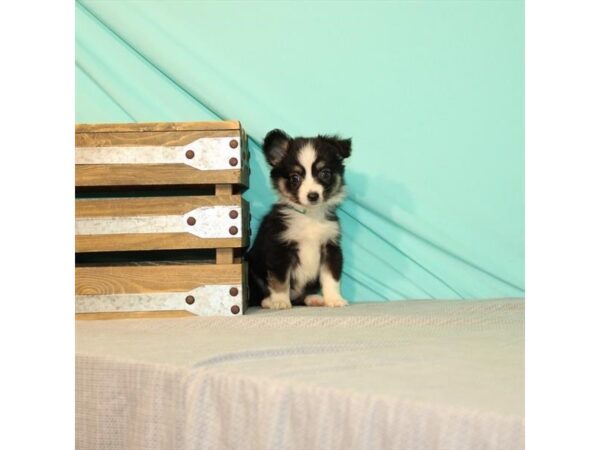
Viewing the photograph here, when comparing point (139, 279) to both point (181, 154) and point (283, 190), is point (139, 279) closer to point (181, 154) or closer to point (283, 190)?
point (181, 154)

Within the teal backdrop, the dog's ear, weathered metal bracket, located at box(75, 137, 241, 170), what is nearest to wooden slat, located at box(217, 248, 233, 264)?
weathered metal bracket, located at box(75, 137, 241, 170)

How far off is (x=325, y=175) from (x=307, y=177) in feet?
0.31

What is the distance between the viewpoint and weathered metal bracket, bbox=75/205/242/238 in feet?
8.59

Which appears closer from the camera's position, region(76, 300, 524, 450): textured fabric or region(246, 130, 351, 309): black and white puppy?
region(76, 300, 524, 450): textured fabric

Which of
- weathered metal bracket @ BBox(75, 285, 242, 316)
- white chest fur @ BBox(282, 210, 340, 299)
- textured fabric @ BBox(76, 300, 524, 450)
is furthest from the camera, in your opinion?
white chest fur @ BBox(282, 210, 340, 299)

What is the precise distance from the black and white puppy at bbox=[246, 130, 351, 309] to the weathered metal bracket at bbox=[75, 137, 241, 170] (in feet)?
1.25

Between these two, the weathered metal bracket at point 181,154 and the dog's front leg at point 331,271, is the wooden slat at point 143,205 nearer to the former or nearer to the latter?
the weathered metal bracket at point 181,154

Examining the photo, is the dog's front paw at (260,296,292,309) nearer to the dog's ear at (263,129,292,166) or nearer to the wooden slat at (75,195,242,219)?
the wooden slat at (75,195,242,219)

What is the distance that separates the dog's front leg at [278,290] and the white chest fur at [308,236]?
130 millimetres

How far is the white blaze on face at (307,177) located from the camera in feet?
9.87

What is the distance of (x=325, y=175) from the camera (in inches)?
121

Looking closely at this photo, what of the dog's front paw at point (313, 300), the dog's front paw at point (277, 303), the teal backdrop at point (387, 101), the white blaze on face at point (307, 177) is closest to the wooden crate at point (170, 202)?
the dog's front paw at point (277, 303)

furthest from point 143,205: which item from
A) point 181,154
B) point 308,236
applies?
point 308,236

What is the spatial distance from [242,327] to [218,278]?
0.38m
